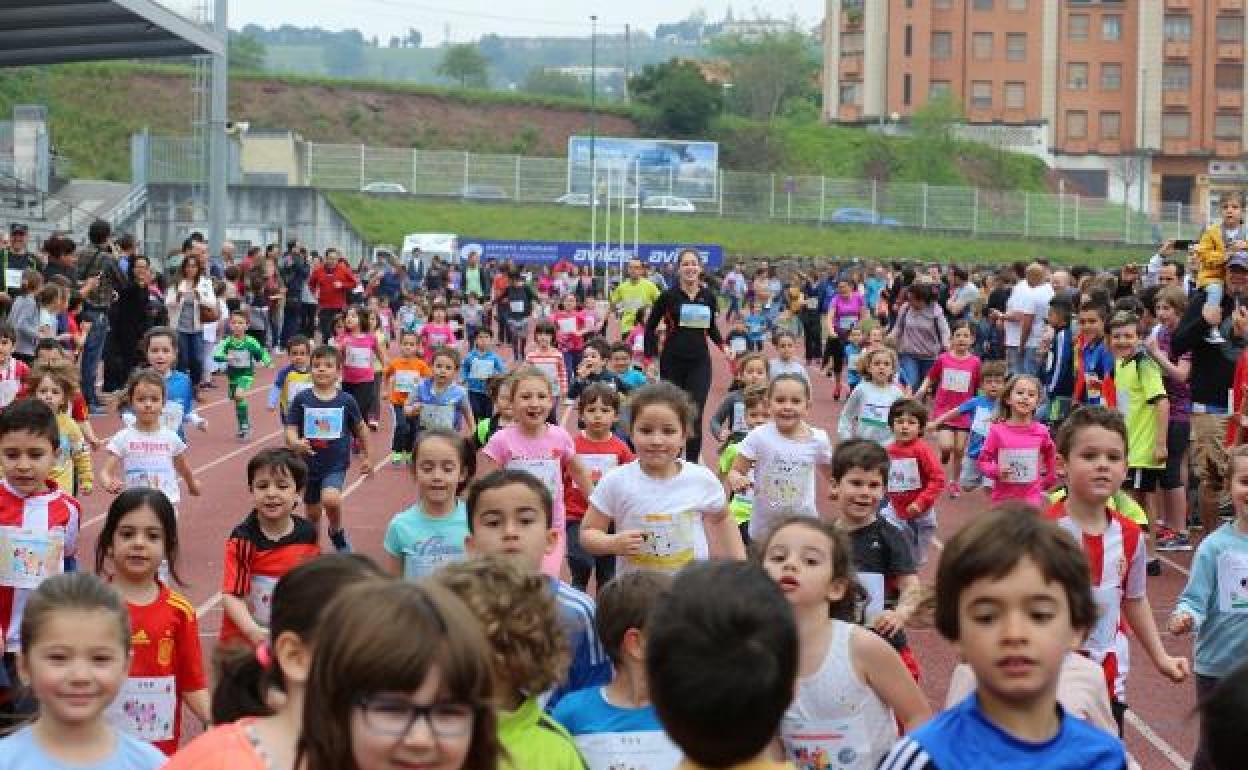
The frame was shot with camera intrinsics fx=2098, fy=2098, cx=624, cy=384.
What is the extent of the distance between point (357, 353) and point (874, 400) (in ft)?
20.5

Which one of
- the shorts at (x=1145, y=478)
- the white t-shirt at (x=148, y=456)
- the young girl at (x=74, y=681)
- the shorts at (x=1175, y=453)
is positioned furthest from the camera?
the shorts at (x=1175, y=453)

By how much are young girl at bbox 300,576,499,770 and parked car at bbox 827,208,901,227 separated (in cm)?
7542

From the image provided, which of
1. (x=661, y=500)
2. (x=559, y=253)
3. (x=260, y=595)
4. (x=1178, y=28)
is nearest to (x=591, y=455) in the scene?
(x=661, y=500)

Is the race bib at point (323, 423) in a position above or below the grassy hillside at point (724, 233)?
below

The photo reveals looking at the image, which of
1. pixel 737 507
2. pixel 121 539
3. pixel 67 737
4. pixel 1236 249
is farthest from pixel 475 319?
pixel 67 737

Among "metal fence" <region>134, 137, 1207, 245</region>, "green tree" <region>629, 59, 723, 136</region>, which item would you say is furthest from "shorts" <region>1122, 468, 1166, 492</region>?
"green tree" <region>629, 59, 723, 136</region>

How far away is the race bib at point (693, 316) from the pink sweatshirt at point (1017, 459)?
3786mm

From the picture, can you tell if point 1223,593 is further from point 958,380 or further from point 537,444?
point 958,380

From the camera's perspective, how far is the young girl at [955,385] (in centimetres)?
1728

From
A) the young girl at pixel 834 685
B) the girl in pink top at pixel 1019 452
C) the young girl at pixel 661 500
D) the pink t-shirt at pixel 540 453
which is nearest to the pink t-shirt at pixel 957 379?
the girl in pink top at pixel 1019 452

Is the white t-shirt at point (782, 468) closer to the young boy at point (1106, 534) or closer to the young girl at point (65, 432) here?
the young boy at point (1106, 534)

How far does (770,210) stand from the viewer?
7806 centimetres

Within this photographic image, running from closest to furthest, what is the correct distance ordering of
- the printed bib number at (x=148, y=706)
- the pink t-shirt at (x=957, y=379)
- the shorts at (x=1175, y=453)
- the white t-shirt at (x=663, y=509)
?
the printed bib number at (x=148, y=706) < the white t-shirt at (x=663, y=509) < the shorts at (x=1175, y=453) < the pink t-shirt at (x=957, y=379)

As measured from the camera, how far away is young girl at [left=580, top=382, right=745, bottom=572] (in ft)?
26.7
